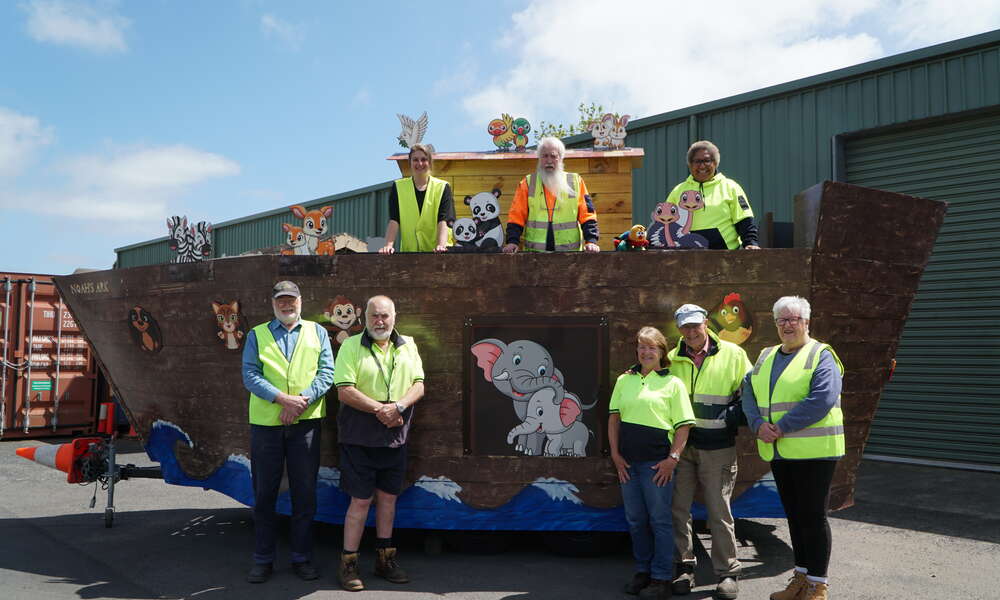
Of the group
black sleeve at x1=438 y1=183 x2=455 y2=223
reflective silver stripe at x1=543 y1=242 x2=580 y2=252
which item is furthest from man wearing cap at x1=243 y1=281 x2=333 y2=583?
reflective silver stripe at x1=543 y1=242 x2=580 y2=252

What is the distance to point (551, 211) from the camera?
4828 mm

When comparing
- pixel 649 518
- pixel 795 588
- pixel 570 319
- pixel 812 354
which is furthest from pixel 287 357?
pixel 795 588

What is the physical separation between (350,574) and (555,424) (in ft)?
5.07

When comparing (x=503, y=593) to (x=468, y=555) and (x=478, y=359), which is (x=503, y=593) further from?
(x=478, y=359)

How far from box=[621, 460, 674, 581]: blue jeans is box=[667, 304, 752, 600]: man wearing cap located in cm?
14

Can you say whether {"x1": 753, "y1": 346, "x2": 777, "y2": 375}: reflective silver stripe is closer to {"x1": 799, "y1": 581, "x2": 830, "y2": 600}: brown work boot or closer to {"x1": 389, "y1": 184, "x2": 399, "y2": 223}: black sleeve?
{"x1": 799, "y1": 581, "x2": 830, "y2": 600}: brown work boot

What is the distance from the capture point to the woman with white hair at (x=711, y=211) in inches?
183

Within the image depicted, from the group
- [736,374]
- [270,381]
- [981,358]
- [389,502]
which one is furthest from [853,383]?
[981,358]

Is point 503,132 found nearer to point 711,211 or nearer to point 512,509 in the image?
point 711,211

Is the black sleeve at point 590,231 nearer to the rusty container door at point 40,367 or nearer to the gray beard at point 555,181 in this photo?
the gray beard at point 555,181

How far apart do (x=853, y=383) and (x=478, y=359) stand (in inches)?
95.1

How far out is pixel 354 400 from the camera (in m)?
4.14

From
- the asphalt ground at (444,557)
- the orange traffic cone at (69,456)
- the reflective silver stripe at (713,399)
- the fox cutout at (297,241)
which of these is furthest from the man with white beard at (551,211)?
the orange traffic cone at (69,456)

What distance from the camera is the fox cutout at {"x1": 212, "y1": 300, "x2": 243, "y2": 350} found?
16.1ft
